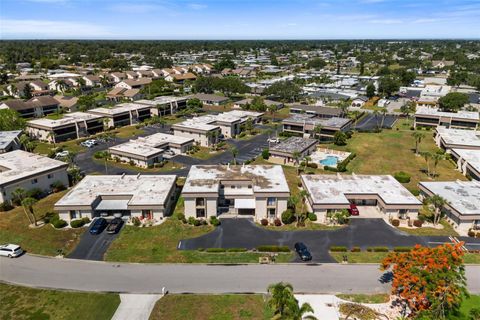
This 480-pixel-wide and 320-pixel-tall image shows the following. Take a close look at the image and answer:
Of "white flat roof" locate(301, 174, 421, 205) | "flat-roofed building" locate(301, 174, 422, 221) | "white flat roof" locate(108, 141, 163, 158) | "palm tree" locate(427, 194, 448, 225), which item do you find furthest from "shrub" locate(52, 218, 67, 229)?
"palm tree" locate(427, 194, 448, 225)

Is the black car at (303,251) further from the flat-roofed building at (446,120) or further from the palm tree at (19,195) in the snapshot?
the flat-roofed building at (446,120)

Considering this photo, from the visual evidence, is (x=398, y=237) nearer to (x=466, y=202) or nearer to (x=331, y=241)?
(x=331, y=241)

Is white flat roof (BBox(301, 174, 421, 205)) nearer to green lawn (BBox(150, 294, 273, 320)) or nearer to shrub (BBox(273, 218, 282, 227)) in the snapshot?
shrub (BBox(273, 218, 282, 227))

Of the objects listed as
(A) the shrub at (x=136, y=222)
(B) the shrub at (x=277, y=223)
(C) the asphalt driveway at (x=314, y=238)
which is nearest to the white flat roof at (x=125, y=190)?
(A) the shrub at (x=136, y=222)

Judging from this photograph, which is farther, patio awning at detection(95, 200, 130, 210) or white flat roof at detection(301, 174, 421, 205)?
white flat roof at detection(301, 174, 421, 205)

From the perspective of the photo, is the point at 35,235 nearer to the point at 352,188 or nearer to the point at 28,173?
the point at 28,173

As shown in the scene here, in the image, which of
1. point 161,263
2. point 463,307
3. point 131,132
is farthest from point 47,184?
point 463,307
